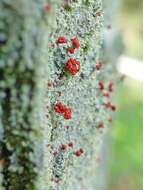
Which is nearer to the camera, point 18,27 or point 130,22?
point 18,27

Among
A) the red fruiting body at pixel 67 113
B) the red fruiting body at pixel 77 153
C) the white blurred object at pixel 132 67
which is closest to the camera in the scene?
the red fruiting body at pixel 67 113

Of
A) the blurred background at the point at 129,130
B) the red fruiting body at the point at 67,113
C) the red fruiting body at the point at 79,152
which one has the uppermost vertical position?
the red fruiting body at the point at 67,113

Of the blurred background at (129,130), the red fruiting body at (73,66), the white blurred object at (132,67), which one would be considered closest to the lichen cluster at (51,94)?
the red fruiting body at (73,66)

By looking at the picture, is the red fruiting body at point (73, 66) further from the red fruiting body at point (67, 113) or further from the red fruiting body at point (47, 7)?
the red fruiting body at point (47, 7)

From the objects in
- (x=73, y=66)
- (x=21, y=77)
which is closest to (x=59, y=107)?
(x=73, y=66)

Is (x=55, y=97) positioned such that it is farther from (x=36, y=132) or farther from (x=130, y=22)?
(x=130, y=22)

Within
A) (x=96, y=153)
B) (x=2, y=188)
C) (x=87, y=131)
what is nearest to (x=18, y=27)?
(x=2, y=188)

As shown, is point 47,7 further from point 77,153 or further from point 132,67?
point 132,67
